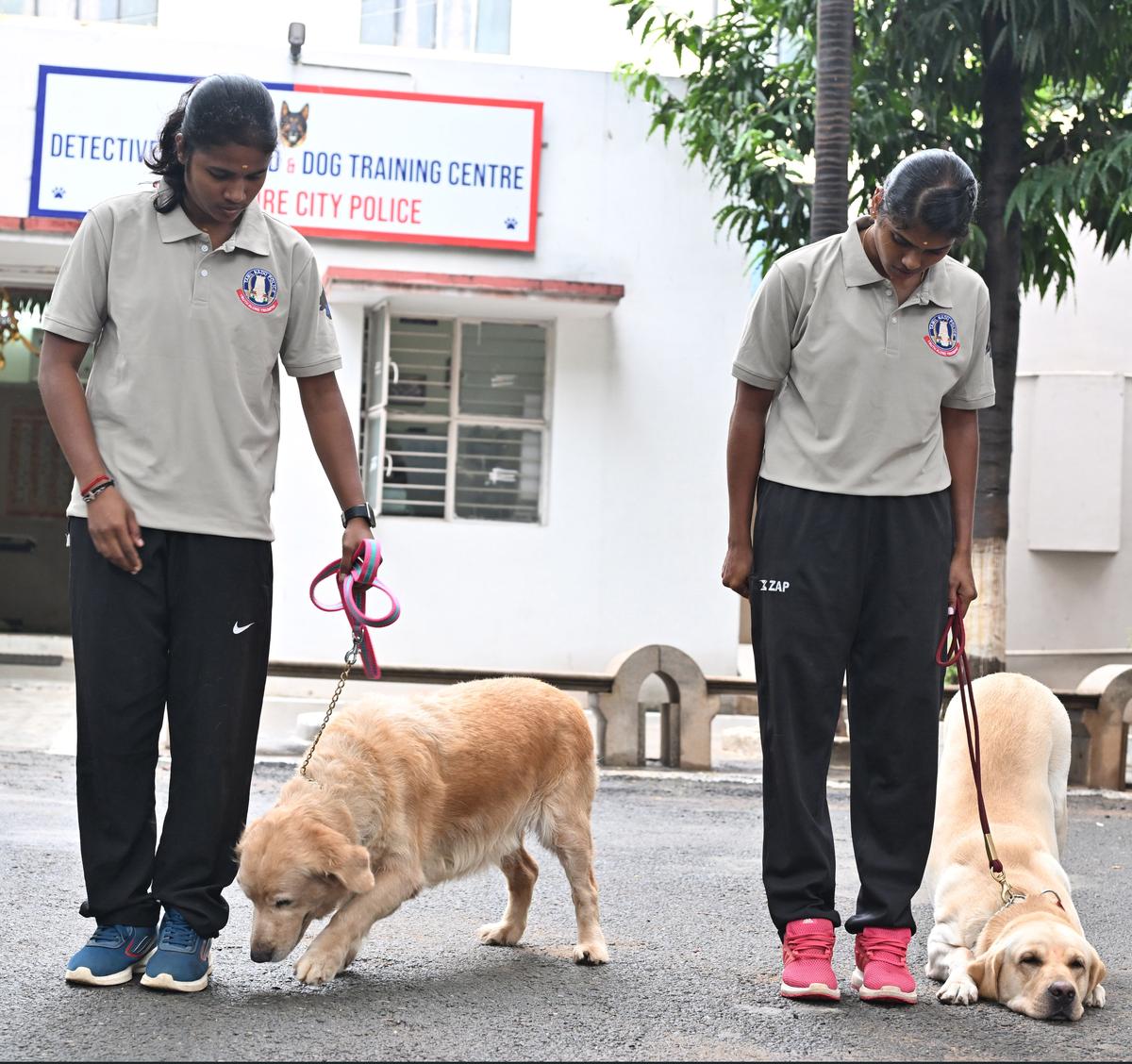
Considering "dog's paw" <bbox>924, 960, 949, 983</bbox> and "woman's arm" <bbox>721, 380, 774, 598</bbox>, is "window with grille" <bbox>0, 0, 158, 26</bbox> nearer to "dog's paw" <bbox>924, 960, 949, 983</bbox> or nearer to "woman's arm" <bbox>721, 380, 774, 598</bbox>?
"woman's arm" <bbox>721, 380, 774, 598</bbox>

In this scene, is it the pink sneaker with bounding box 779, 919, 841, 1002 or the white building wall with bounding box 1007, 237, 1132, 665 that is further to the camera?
the white building wall with bounding box 1007, 237, 1132, 665

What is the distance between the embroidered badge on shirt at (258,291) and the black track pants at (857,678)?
1393mm

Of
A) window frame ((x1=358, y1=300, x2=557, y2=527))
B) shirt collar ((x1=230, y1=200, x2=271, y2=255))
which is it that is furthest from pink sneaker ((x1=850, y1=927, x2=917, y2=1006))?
window frame ((x1=358, y1=300, x2=557, y2=527))

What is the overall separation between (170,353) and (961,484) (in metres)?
2.15

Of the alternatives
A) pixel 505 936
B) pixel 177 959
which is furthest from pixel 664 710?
pixel 177 959

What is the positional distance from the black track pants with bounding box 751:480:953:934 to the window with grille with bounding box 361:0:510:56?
9.69m

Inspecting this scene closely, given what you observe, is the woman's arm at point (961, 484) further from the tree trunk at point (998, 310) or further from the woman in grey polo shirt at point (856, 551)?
the tree trunk at point (998, 310)

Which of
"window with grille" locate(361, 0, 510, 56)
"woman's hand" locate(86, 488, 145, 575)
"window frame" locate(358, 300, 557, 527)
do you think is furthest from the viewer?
"window with grille" locate(361, 0, 510, 56)

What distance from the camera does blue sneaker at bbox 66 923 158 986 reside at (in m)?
3.76

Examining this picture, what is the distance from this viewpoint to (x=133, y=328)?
12.4ft

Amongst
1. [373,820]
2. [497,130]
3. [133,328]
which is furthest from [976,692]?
[497,130]

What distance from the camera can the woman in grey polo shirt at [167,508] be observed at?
3.76 meters

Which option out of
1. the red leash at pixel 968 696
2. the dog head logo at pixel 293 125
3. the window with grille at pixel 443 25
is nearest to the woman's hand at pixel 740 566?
the red leash at pixel 968 696

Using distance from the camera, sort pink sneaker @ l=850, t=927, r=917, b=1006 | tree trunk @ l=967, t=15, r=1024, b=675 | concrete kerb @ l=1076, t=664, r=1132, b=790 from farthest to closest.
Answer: tree trunk @ l=967, t=15, r=1024, b=675 < concrete kerb @ l=1076, t=664, r=1132, b=790 < pink sneaker @ l=850, t=927, r=917, b=1006
